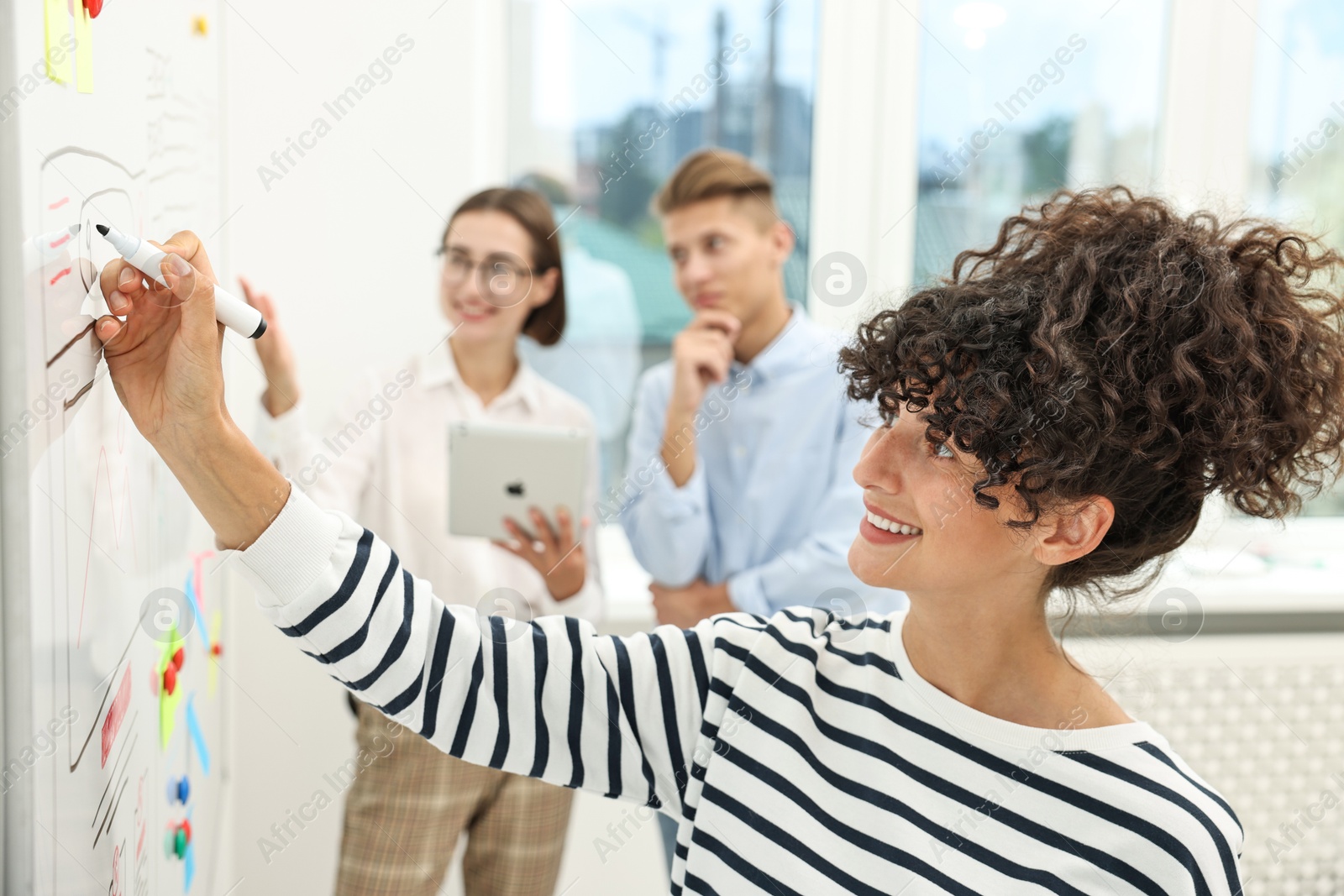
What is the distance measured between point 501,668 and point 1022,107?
84.6 inches

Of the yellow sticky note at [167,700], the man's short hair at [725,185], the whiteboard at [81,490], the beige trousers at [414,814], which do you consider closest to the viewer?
the whiteboard at [81,490]

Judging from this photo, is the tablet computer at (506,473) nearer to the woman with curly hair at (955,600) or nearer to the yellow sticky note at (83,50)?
the woman with curly hair at (955,600)

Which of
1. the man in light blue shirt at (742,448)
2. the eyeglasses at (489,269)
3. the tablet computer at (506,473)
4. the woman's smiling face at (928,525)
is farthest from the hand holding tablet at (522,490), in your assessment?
the woman's smiling face at (928,525)

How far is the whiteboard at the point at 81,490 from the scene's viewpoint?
53cm

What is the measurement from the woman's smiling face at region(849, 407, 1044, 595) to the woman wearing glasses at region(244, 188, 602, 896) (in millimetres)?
849

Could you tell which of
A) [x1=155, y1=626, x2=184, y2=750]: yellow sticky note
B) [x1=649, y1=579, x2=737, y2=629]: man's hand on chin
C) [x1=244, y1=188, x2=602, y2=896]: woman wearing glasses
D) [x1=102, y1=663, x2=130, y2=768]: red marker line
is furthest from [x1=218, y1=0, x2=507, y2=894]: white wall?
[x1=102, y1=663, x2=130, y2=768]: red marker line

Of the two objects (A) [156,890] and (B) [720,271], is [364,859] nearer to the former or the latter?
(A) [156,890]

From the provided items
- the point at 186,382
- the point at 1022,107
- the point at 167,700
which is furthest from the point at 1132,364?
the point at 1022,107

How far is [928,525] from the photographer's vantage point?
86 cm

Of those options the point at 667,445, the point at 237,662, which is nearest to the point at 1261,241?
the point at 667,445

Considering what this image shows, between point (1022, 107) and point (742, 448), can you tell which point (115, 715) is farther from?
point (1022, 107)

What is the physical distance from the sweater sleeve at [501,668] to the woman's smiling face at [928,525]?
0.53 ft

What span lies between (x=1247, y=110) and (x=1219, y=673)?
4.37ft

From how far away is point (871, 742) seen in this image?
889 mm
